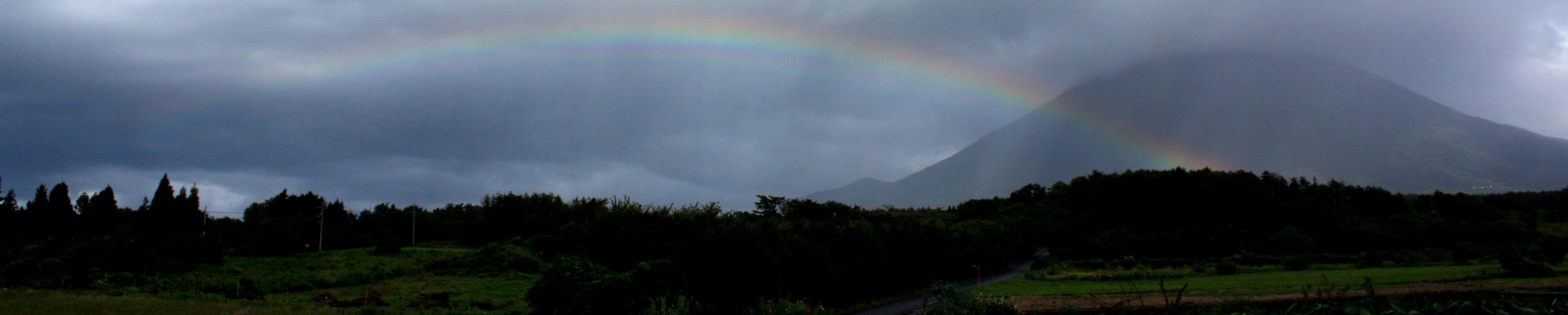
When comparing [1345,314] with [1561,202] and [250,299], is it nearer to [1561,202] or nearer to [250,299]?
[250,299]

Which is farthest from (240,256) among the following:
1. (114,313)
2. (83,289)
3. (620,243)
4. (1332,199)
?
(1332,199)

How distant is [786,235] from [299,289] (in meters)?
24.6

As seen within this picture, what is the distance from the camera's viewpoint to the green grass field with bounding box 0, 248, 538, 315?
2509 cm

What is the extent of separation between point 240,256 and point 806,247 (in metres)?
48.3

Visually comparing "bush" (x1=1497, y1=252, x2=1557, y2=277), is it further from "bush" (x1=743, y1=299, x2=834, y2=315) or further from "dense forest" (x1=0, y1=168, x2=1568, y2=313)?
"bush" (x1=743, y1=299, x2=834, y2=315)

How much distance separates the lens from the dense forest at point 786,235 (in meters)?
19.8

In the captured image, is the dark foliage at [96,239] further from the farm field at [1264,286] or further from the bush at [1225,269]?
the bush at [1225,269]

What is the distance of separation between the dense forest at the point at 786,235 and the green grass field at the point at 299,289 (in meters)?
2.28

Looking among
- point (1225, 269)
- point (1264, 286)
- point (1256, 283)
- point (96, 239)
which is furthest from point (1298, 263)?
point (96, 239)

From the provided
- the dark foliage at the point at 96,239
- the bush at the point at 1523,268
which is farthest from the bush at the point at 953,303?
the dark foliage at the point at 96,239

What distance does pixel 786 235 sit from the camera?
989 inches

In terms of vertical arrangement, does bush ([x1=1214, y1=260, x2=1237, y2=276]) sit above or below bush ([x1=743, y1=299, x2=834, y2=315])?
below

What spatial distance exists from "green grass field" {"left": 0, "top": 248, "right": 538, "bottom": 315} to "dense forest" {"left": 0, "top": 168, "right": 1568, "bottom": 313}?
7.47 ft

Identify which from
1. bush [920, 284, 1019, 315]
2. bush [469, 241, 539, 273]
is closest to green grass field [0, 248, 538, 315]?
bush [469, 241, 539, 273]
